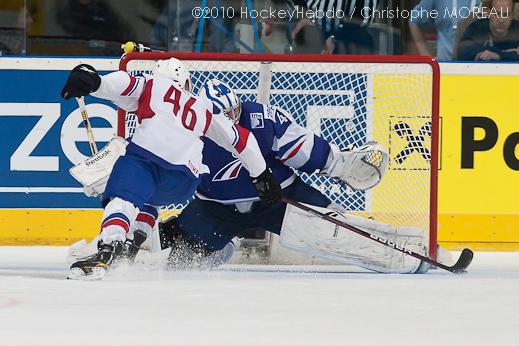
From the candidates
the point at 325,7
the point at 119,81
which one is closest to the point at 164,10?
the point at 325,7

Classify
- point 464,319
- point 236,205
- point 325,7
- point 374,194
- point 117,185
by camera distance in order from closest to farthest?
point 464,319 < point 117,185 < point 236,205 < point 374,194 < point 325,7

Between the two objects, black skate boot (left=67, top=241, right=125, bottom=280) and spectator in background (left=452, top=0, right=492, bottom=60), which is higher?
spectator in background (left=452, top=0, right=492, bottom=60)

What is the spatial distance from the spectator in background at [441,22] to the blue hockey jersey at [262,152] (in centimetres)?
134

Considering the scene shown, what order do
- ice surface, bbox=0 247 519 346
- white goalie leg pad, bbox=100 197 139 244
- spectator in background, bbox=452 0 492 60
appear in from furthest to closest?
spectator in background, bbox=452 0 492 60, white goalie leg pad, bbox=100 197 139 244, ice surface, bbox=0 247 519 346

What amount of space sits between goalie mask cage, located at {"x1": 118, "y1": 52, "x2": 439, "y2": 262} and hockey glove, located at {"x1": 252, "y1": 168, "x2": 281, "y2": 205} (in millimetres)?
770

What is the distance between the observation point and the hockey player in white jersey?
463 centimetres

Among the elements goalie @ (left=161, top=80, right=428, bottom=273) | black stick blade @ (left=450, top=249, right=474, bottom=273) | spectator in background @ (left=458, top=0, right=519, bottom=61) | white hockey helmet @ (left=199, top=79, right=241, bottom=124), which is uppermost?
spectator in background @ (left=458, top=0, right=519, bottom=61)

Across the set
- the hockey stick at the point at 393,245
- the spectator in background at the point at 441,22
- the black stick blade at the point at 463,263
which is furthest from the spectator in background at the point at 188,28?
the black stick blade at the point at 463,263

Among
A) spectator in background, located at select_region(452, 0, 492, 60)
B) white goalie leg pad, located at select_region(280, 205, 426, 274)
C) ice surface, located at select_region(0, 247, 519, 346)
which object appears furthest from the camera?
spectator in background, located at select_region(452, 0, 492, 60)

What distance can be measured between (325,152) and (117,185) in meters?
1.10

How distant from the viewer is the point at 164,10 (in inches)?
256

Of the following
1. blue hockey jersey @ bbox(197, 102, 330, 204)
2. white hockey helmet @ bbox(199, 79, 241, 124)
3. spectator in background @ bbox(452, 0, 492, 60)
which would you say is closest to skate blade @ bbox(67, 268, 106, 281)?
white hockey helmet @ bbox(199, 79, 241, 124)

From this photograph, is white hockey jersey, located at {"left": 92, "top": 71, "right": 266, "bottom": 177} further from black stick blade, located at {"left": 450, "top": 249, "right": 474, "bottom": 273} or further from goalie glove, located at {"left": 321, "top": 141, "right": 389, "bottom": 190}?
black stick blade, located at {"left": 450, "top": 249, "right": 474, "bottom": 273}

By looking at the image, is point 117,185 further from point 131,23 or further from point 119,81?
point 131,23
